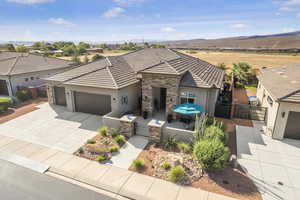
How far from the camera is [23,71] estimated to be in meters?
21.0

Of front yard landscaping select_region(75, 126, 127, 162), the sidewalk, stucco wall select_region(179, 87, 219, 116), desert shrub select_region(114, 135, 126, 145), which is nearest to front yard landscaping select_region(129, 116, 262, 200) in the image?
the sidewalk

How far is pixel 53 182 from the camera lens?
26.0 ft

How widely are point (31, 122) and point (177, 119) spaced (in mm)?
11574

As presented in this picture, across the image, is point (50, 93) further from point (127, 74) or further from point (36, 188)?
point (36, 188)

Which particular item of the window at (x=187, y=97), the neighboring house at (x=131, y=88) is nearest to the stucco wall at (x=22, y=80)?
the neighboring house at (x=131, y=88)

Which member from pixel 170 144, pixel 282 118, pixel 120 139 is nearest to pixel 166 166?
pixel 170 144

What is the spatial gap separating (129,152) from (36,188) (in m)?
4.56

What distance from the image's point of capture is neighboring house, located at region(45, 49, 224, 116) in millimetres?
13289

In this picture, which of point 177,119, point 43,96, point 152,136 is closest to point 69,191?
point 152,136

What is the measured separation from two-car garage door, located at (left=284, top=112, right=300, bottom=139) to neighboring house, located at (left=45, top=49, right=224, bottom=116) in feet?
15.5

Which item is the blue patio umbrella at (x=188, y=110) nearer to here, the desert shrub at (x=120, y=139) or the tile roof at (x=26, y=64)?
the desert shrub at (x=120, y=139)

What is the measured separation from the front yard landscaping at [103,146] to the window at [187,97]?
17.7 ft

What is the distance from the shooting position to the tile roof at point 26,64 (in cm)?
2081

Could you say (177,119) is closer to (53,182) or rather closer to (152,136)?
(152,136)
